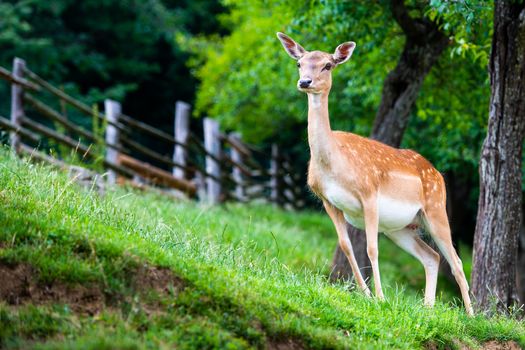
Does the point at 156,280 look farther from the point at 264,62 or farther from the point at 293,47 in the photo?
the point at 264,62

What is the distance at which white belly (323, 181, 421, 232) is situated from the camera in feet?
26.6

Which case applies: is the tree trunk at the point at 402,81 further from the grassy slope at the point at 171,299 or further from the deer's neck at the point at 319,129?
the grassy slope at the point at 171,299

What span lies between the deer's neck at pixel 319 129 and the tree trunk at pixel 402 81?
3069mm

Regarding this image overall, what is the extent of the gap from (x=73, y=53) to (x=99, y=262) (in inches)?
743

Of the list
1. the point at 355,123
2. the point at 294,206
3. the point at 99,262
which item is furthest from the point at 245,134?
the point at 99,262

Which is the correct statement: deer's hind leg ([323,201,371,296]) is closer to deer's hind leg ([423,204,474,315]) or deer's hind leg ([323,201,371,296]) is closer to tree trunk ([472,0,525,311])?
deer's hind leg ([423,204,474,315])

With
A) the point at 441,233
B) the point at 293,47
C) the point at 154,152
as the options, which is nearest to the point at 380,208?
the point at 441,233

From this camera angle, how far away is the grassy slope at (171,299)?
221 inches

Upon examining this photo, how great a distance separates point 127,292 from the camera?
5957 mm

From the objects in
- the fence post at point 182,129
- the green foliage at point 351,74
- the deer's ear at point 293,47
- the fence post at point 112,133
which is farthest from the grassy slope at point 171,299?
the fence post at point 182,129

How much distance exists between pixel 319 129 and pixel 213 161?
975cm

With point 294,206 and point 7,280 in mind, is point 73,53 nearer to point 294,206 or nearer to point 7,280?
point 294,206

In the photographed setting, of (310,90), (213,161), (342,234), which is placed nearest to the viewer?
(310,90)

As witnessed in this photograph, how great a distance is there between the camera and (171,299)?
6.01 metres
